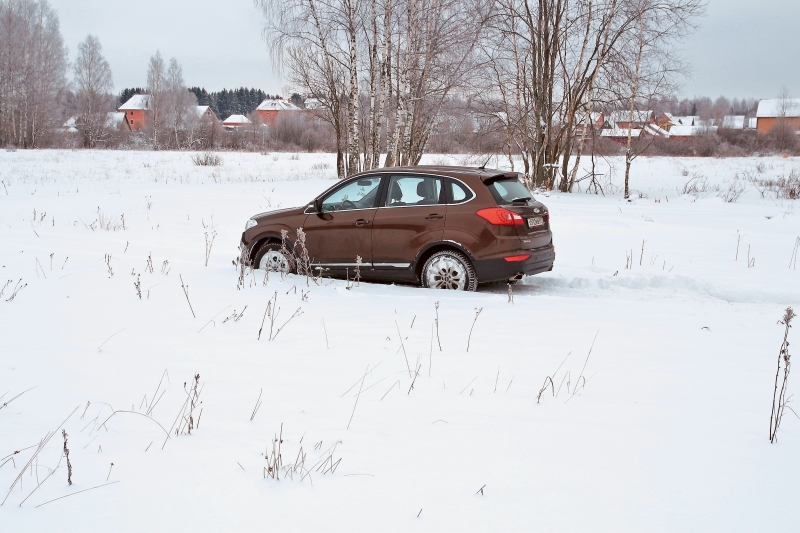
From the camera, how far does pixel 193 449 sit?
3117 millimetres

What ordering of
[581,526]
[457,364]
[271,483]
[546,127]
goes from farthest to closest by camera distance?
[546,127]
[457,364]
[271,483]
[581,526]

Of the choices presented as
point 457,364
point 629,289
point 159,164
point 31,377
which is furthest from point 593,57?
point 159,164

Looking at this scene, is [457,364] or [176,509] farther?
[457,364]

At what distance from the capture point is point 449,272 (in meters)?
7.56

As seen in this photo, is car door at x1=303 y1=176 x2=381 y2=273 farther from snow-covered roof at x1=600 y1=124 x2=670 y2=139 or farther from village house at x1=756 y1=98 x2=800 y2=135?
village house at x1=756 y1=98 x2=800 y2=135

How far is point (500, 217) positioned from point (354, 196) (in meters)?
2.10

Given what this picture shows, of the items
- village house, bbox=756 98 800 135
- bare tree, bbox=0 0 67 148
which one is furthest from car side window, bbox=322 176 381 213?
village house, bbox=756 98 800 135

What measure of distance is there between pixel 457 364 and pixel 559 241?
7.63 metres

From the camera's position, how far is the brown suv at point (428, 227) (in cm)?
729

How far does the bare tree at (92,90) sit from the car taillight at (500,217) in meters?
57.9

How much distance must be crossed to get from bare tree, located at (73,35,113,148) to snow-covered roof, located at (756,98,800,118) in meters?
85.3

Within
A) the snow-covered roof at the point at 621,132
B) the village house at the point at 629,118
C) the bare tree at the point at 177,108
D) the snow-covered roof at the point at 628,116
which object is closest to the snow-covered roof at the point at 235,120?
the bare tree at the point at 177,108

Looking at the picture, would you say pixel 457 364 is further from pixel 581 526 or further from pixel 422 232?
pixel 422 232

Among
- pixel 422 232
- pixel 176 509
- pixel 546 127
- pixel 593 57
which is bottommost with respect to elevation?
pixel 176 509
